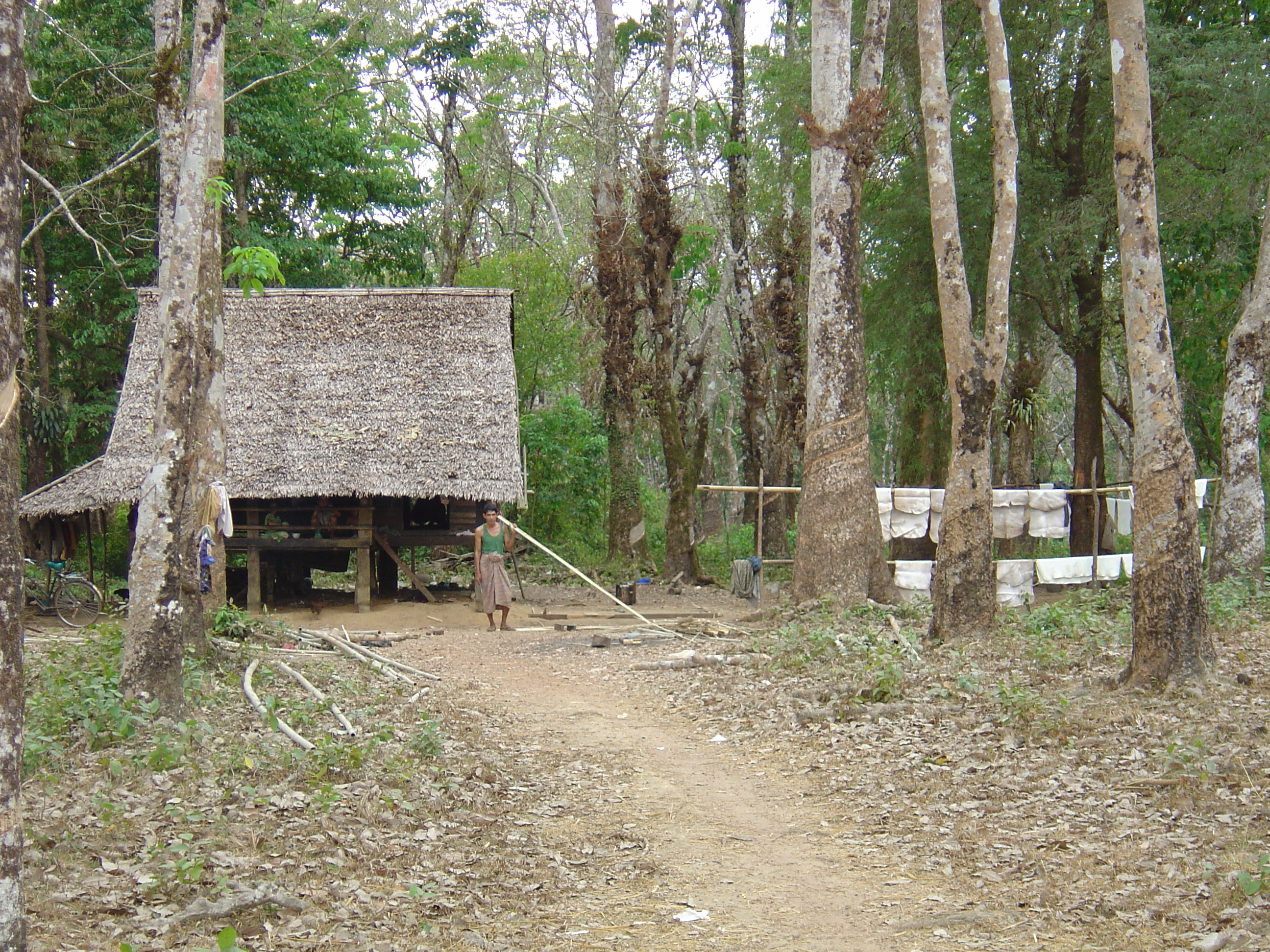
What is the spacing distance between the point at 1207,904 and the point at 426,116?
24.2 metres

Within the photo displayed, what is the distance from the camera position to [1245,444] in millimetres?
12945

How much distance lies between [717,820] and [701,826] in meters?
0.16

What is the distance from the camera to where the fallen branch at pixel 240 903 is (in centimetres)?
414

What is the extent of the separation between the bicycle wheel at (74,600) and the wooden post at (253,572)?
200cm

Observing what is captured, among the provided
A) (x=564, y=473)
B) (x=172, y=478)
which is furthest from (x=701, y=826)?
(x=564, y=473)

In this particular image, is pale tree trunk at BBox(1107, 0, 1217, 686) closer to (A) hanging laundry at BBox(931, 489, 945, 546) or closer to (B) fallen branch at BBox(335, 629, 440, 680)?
(B) fallen branch at BBox(335, 629, 440, 680)

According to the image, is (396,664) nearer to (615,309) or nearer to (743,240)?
(615,309)

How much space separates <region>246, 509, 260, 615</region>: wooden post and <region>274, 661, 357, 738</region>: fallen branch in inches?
273

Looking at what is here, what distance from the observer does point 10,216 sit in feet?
11.0

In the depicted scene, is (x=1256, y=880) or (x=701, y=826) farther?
(x=701, y=826)

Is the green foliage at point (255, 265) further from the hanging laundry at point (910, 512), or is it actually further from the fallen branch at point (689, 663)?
the hanging laundry at point (910, 512)

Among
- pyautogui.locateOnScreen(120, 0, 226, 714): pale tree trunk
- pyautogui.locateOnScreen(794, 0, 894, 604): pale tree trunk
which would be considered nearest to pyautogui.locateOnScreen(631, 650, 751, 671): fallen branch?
pyautogui.locateOnScreen(794, 0, 894, 604): pale tree trunk

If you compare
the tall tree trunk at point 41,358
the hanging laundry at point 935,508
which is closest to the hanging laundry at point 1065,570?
the hanging laundry at point 935,508

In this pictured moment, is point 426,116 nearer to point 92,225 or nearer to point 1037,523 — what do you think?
point 92,225
